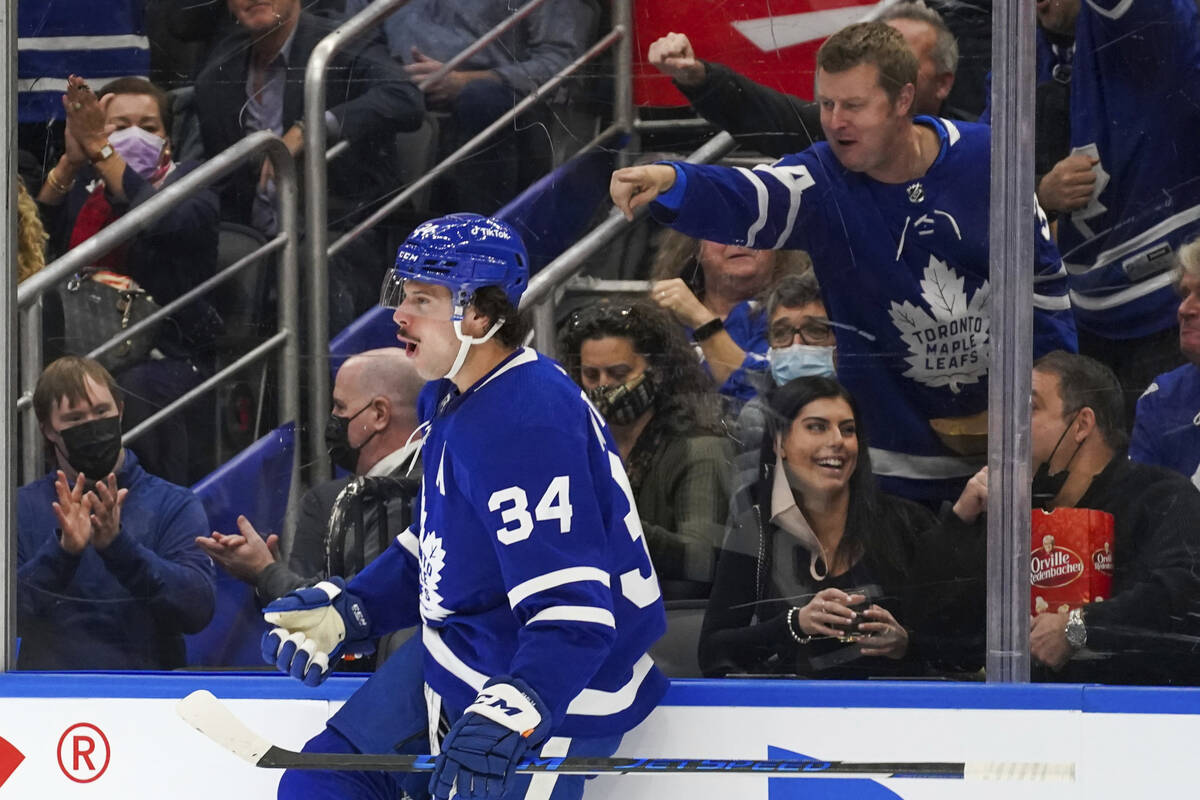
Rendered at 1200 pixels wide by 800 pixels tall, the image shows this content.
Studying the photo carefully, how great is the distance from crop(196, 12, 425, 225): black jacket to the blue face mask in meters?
0.74

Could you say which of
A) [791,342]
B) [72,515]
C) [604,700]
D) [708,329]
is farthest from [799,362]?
[72,515]

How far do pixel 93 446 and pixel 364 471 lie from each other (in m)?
0.51

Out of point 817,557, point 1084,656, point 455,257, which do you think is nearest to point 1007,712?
point 1084,656

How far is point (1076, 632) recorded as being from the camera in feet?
7.68

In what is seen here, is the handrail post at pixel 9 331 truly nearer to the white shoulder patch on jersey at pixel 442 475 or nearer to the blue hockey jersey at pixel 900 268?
the white shoulder patch on jersey at pixel 442 475

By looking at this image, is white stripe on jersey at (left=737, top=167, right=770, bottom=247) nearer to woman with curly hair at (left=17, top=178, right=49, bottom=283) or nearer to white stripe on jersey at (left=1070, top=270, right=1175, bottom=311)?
white stripe on jersey at (left=1070, top=270, right=1175, bottom=311)

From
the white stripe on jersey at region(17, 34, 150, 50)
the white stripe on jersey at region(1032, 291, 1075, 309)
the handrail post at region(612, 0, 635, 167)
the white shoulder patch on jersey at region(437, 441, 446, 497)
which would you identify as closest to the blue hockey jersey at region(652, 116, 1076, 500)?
the white stripe on jersey at region(1032, 291, 1075, 309)

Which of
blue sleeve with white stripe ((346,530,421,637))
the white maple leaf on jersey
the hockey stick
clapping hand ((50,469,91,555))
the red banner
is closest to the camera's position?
the hockey stick

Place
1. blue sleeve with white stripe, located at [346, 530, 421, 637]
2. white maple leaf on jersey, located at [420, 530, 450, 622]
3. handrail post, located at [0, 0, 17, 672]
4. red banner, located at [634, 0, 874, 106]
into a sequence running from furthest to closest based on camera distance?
handrail post, located at [0, 0, 17, 672], red banner, located at [634, 0, 874, 106], blue sleeve with white stripe, located at [346, 530, 421, 637], white maple leaf on jersey, located at [420, 530, 450, 622]

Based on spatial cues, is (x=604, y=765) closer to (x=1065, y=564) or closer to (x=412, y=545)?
(x=412, y=545)

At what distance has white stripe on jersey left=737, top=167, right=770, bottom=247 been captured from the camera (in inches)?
95.7

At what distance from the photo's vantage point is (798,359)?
2443 millimetres

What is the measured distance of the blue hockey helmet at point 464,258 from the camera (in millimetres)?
1977

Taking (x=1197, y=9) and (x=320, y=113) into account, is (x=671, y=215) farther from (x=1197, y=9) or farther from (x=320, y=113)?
(x=1197, y=9)
